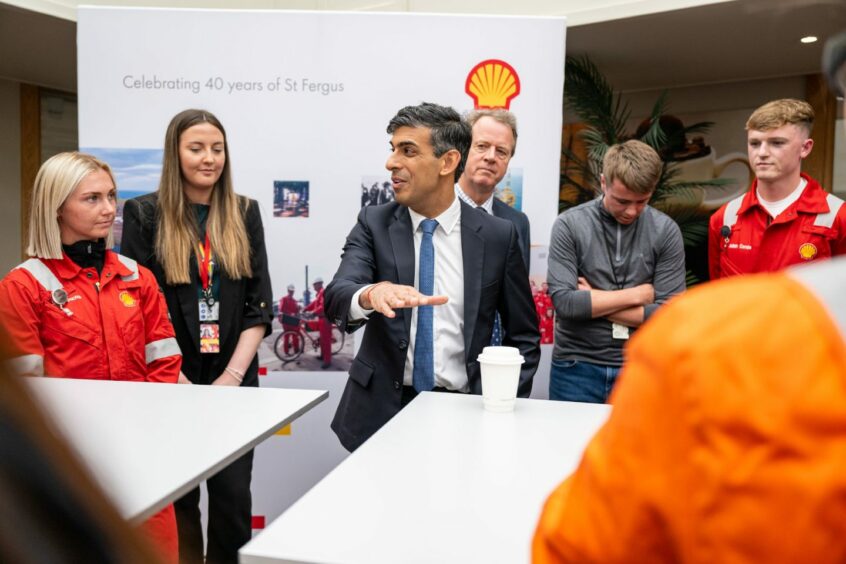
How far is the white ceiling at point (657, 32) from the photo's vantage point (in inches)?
221

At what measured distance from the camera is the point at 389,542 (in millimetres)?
1181

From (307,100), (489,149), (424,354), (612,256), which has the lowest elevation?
(424,354)

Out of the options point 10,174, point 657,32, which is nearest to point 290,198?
point 657,32

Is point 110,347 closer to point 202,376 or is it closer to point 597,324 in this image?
point 202,376

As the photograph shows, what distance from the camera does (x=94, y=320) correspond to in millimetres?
2352

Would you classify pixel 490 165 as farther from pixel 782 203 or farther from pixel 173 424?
pixel 173 424

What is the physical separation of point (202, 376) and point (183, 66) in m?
1.72

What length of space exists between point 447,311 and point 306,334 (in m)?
1.45

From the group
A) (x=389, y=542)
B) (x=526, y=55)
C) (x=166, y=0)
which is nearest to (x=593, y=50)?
(x=526, y=55)

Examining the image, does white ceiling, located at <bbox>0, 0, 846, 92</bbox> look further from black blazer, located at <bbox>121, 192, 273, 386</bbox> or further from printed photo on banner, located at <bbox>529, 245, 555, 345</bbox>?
black blazer, located at <bbox>121, 192, 273, 386</bbox>

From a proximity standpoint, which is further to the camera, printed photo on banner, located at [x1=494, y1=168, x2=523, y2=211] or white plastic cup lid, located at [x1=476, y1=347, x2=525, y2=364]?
printed photo on banner, located at [x1=494, y1=168, x2=523, y2=211]

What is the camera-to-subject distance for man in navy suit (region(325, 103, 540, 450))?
8.04 feet

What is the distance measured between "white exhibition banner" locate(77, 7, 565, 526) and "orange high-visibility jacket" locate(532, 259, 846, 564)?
331 cm

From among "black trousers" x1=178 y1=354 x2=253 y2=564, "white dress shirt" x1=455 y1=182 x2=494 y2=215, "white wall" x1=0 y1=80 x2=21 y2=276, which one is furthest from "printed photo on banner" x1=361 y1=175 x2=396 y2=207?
"white wall" x1=0 y1=80 x2=21 y2=276
